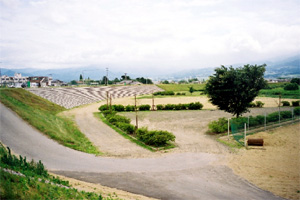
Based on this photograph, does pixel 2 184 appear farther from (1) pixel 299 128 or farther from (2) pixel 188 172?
(1) pixel 299 128

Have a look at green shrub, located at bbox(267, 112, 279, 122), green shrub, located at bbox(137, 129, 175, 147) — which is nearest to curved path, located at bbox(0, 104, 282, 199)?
green shrub, located at bbox(137, 129, 175, 147)

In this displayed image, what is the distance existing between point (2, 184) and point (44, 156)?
7782mm

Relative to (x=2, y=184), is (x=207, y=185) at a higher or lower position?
lower

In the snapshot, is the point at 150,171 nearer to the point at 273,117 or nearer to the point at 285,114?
the point at 273,117

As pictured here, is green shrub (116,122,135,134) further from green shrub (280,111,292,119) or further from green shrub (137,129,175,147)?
green shrub (280,111,292,119)

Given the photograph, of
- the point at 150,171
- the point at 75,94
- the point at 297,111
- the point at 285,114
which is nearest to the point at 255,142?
the point at 150,171

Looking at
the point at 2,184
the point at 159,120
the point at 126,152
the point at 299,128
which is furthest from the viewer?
the point at 159,120

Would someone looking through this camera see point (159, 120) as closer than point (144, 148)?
No

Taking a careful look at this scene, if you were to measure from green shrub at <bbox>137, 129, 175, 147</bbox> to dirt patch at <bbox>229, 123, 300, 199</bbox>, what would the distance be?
4.34 metres

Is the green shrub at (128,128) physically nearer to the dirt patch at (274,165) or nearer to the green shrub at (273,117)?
the dirt patch at (274,165)

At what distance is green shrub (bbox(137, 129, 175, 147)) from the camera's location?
51.1ft

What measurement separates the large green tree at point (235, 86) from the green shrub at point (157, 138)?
7927mm

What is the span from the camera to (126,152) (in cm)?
1439

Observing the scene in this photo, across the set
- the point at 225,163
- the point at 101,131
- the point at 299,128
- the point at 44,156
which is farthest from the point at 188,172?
the point at 299,128
